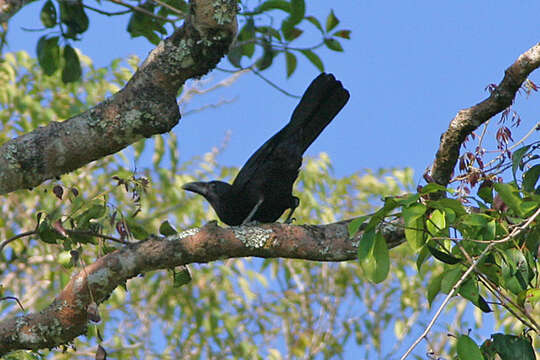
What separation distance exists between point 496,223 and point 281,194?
2.94 m

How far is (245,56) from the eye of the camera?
4.82 m

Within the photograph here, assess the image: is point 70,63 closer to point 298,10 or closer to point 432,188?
point 298,10

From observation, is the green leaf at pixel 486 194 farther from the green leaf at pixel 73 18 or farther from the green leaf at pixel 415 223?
the green leaf at pixel 73 18

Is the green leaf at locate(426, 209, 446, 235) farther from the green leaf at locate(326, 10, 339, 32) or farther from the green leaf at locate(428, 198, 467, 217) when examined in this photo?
the green leaf at locate(326, 10, 339, 32)

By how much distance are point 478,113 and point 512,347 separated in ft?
3.92

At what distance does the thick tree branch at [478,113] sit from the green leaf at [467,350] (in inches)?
50.8

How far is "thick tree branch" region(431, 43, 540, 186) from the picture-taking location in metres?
3.08

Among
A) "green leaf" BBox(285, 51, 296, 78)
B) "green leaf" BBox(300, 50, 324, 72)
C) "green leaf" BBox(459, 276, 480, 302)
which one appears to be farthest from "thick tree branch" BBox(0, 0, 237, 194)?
"green leaf" BBox(285, 51, 296, 78)

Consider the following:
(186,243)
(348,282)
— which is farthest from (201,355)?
(186,243)

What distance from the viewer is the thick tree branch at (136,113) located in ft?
9.97

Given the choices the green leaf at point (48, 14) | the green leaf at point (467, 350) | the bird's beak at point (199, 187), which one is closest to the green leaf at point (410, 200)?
the green leaf at point (467, 350)

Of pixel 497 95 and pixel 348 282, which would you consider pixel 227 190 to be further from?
pixel 348 282

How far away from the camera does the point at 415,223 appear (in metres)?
2.49

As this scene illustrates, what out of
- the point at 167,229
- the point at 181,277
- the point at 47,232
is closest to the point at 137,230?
the point at 167,229
